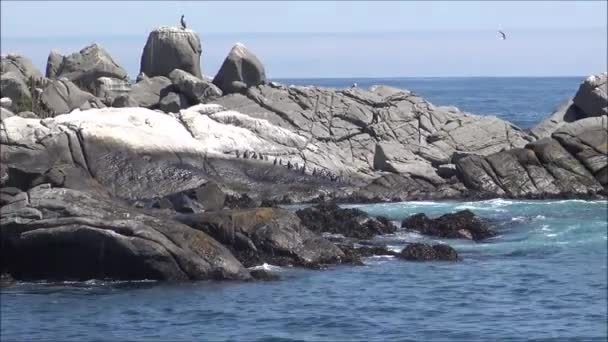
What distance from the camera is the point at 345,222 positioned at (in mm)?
32844

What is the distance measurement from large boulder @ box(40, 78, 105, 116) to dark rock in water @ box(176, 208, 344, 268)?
1784cm

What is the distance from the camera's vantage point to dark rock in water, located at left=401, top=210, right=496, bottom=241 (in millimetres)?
33094

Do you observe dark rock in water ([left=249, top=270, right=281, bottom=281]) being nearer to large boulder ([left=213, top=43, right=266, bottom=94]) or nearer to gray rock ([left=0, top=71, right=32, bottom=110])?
gray rock ([left=0, top=71, right=32, bottom=110])

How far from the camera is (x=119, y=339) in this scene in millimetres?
21516

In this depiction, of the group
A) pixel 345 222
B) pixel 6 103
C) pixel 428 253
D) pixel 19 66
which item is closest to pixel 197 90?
pixel 6 103

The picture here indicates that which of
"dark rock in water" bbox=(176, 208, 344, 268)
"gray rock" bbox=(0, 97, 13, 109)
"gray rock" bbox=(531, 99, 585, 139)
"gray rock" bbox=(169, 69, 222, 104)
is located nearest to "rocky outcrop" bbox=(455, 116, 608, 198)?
"gray rock" bbox=(531, 99, 585, 139)

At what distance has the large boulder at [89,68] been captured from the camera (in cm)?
5062

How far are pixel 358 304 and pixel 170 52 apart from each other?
28584 millimetres

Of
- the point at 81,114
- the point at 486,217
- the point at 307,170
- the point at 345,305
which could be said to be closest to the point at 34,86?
the point at 81,114

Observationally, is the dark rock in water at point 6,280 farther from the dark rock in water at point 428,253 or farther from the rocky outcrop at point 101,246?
the dark rock in water at point 428,253

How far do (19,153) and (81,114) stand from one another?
106 inches

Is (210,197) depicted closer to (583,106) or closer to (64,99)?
(64,99)

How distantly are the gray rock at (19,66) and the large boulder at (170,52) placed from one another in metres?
4.50

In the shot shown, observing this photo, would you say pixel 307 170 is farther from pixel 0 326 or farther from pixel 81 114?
pixel 0 326
